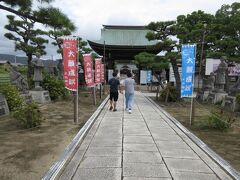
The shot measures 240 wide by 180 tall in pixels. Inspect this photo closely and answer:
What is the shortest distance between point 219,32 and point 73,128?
15009 millimetres

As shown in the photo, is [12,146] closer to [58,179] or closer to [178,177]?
[58,179]

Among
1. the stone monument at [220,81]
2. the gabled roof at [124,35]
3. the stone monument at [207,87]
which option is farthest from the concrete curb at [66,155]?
the gabled roof at [124,35]

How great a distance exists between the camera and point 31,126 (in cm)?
895

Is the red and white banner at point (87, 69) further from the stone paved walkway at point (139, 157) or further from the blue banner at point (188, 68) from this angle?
the stone paved walkway at point (139, 157)

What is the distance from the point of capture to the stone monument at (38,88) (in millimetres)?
16016

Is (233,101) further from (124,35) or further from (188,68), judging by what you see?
(124,35)

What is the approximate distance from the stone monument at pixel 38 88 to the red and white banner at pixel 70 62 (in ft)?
20.4

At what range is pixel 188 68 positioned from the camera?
11.0 metres

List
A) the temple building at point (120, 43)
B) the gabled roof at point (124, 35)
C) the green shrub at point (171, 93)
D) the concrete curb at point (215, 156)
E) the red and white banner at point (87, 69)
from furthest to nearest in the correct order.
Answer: the gabled roof at point (124, 35) < the temple building at point (120, 43) < the green shrub at point (171, 93) < the red and white banner at point (87, 69) < the concrete curb at point (215, 156)

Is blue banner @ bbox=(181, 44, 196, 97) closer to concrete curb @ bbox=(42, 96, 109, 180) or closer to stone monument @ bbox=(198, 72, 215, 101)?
concrete curb @ bbox=(42, 96, 109, 180)

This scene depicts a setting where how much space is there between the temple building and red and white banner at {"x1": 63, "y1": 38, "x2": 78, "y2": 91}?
2597 cm

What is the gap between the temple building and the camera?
37.5 meters

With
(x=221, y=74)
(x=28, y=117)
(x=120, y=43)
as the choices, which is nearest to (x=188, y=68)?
(x=28, y=117)

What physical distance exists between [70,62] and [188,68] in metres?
4.30
